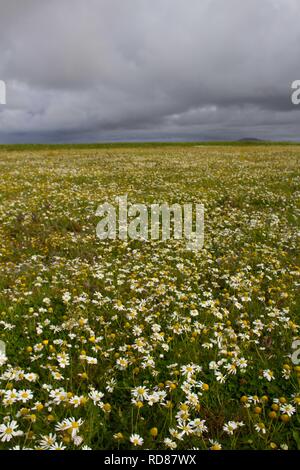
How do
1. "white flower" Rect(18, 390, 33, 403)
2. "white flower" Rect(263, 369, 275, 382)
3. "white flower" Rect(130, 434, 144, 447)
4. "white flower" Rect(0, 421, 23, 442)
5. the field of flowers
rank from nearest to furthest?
"white flower" Rect(0, 421, 23, 442) → "white flower" Rect(130, 434, 144, 447) → the field of flowers → "white flower" Rect(18, 390, 33, 403) → "white flower" Rect(263, 369, 275, 382)

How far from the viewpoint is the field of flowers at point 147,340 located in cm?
344

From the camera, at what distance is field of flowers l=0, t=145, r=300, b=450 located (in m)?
3.44

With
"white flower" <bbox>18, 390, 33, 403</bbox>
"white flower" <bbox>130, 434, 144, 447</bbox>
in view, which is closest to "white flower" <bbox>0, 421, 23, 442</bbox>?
"white flower" <bbox>18, 390, 33, 403</bbox>

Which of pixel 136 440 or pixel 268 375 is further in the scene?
pixel 268 375

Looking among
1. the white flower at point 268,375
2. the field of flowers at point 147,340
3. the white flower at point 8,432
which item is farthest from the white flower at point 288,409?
the white flower at point 8,432

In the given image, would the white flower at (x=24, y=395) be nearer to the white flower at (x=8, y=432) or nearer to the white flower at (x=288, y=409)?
the white flower at (x=8, y=432)

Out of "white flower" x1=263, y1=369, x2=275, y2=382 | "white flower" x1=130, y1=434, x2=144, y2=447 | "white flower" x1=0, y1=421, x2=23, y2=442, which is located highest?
"white flower" x1=0, y1=421, x2=23, y2=442

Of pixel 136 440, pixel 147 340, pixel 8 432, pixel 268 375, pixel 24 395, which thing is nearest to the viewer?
pixel 8 432

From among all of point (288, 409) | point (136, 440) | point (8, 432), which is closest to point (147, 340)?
point (136, 440)

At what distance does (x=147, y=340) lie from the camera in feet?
16.3

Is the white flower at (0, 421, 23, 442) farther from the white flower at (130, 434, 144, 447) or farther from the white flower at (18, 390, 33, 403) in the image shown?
the white flower at (130, 434, 144, 447)

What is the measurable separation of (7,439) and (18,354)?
163 centimetres

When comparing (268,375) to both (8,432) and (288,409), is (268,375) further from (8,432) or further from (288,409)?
(8,432)
